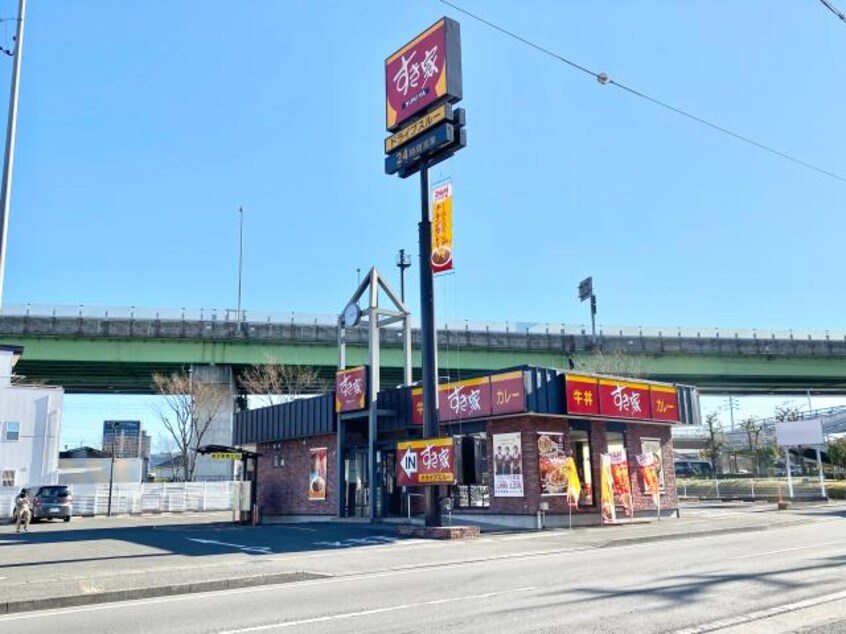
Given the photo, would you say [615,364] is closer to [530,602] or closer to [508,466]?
[508,466]

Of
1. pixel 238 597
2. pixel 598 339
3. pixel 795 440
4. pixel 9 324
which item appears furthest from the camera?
pixel 598 339

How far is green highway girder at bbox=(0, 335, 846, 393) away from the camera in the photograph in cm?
5034

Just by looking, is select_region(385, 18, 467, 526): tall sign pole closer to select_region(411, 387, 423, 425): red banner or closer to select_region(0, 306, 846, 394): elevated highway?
select_region(411, 387, 423, 425): red banner

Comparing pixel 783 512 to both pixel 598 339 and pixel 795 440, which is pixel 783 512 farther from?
pixel 598 339

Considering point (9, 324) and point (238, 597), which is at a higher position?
point (9, 324)

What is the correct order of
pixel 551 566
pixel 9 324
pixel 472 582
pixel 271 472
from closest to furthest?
pixel 472 582 → pixel 551 566 → pixel 271 472 → pixel 9 324

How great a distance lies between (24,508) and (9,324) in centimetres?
2412

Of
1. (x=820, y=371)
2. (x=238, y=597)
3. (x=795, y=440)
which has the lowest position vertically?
(x=238, y=597)

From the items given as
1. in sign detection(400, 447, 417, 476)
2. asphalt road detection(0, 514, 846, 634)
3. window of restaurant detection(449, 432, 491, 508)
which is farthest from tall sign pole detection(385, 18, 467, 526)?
asphalt road detection(0, 514, 846, 634)

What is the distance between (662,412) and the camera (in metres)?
27.5

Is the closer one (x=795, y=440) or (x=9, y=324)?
(x=795, y=440)

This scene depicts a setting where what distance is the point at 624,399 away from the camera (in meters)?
25.8

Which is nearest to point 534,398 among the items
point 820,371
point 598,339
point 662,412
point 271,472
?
point 662,412

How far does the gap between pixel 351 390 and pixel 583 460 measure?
8891 millimetres
